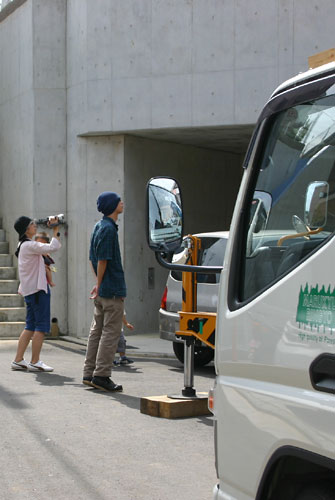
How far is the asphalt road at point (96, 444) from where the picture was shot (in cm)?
526

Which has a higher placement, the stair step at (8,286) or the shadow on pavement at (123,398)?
the stair step at (8,286)

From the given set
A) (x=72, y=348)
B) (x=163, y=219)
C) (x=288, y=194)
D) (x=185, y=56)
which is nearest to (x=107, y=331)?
(x=163, y=219)

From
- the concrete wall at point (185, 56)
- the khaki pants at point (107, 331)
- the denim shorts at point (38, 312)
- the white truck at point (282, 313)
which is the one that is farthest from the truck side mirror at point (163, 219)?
the concrete wall at point (185, 56)

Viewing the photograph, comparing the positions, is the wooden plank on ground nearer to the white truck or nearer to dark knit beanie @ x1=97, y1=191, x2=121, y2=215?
dark knit beanie @ x1=97, y1=191, x2=121, y2=215

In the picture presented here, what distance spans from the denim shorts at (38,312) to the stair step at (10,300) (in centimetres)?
472

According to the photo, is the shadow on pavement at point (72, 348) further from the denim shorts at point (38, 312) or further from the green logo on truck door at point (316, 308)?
the green logo on truck door at point (316, 308)

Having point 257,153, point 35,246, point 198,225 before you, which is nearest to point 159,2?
point 198,225

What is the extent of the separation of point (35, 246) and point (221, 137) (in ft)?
17.9

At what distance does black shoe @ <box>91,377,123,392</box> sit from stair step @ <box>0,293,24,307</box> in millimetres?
6220

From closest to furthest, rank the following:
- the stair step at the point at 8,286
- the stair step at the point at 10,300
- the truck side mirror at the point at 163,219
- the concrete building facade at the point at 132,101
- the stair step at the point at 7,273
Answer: the truck side mirror at the point at 163,219, the concrete building facade at the point at 132,101, the stair step at the point at 10,300, the stair step at the point at 8,286, the stair step at the point at 7,273

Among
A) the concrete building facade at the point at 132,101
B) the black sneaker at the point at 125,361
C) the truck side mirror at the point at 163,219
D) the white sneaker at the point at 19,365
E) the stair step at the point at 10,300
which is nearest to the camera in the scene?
the truck side mirror at the point at 163,219

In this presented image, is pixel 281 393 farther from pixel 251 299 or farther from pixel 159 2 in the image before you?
pixel 159 2

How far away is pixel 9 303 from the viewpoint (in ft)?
47.3

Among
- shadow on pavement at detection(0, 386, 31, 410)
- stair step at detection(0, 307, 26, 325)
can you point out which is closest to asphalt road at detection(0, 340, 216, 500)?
shadow on pavement at detection(0, 386, 31, 410)
